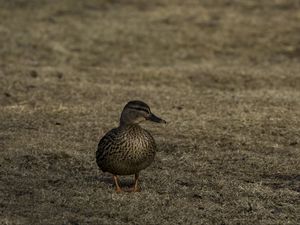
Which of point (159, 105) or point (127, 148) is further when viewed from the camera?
point (159, 105)

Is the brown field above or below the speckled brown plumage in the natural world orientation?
below

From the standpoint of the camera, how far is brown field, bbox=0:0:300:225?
9789mm

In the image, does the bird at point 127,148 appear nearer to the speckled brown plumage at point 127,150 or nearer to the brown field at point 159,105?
the speckled brown plumage at point 127,150

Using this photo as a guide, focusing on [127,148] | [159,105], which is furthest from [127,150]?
[159,105]

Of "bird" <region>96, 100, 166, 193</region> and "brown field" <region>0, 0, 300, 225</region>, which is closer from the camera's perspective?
"bird" <region>96, 100, 166, 193</region>

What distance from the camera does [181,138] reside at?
44.2ft

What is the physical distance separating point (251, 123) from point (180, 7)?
46.6ft

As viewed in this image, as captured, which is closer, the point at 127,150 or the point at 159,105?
the point at 127,150

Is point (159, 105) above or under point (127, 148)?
under

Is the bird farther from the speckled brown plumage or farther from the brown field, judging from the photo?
the brown field

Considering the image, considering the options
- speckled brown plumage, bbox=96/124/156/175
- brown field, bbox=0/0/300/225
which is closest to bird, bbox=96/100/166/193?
speckled brown plumage, bbox=96/124/156/175

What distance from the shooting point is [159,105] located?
53.1 feet

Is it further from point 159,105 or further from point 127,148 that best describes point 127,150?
point 159,105

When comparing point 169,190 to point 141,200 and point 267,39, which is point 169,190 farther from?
point 267,39
